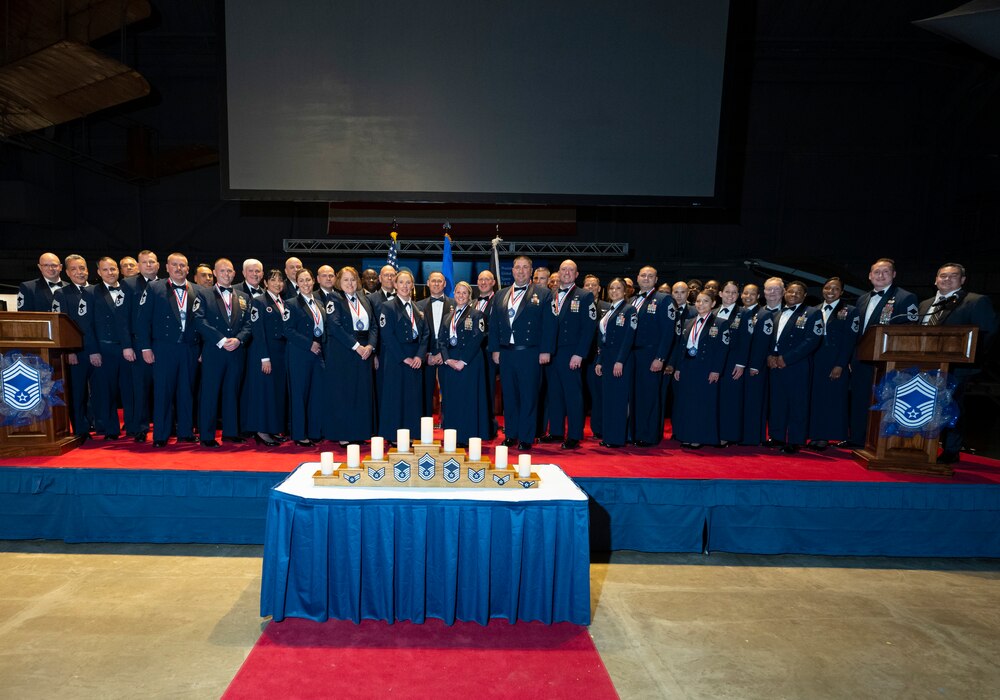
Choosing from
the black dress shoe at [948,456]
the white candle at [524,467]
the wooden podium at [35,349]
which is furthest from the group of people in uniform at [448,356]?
the white candle at [524,467]

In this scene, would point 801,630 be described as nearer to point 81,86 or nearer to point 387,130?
point 387,130

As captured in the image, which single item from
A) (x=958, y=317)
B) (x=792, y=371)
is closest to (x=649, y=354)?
(x=792, y=371)

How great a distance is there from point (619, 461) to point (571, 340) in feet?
3.48

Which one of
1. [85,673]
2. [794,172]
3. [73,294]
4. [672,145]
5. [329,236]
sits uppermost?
[794,172]

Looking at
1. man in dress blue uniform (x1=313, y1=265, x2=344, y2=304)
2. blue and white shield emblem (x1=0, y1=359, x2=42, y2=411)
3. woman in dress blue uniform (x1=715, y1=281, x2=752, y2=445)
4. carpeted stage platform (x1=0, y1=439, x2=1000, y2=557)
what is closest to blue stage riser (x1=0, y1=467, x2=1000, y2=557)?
carpeted stage platform (x1=0, y1=439, x2=1000, y2=557)

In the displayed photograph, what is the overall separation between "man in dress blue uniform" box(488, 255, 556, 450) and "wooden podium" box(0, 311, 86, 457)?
3.25 meters

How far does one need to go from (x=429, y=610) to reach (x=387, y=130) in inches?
201

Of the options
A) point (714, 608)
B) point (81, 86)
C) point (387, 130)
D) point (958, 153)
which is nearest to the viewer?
point (714, 608)

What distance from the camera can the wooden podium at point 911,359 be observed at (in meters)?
3.95

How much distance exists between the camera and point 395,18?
6.16 meters

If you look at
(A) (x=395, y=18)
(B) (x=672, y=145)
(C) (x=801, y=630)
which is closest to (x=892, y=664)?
(C) (x=801, y=630)

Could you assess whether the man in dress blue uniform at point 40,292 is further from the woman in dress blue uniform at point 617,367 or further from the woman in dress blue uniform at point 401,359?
the woman in dress blue uniform at point 617,367

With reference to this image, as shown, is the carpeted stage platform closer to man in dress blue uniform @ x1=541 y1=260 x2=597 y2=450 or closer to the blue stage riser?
the blue stage riser

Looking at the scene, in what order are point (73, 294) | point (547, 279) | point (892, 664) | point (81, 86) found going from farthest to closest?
1. point (81, 86)
2. point (547, 279)
3. point (73, 294)
4. point (892, 664)
